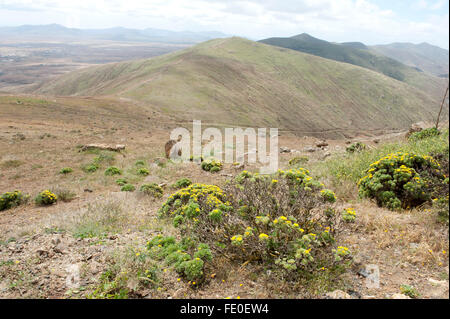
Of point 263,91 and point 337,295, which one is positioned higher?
point 263,91

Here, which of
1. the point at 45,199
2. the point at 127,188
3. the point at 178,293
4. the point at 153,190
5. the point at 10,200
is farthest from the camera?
the point at 127,188

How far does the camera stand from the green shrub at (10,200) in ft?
27.6

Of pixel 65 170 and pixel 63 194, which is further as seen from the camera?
pixel 65 170

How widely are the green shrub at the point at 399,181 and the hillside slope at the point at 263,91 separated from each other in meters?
29.1

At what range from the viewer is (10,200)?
8.60 metres

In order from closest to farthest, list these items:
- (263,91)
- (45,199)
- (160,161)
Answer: (45,199) → (160,161) → (263,91)

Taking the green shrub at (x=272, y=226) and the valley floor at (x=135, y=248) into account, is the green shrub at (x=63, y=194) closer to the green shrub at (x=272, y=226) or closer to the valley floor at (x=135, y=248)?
the valley floor at (x=135, y=248)

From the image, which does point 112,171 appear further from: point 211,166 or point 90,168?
point 211,166

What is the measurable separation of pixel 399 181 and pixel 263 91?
5731 cm

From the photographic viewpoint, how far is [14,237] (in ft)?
18.4

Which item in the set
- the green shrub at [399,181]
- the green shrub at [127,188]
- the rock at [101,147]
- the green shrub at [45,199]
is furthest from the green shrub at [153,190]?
the rock at [101,147]

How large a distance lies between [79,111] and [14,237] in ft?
79.8

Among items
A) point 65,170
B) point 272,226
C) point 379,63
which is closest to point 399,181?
point 272,226
